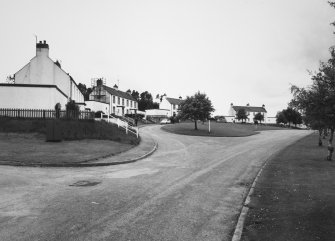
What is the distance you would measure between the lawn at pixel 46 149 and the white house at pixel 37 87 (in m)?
7.33

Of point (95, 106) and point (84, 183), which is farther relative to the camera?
point (95, 106)

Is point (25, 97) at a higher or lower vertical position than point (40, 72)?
lower

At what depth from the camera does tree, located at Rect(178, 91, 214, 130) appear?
48806mm

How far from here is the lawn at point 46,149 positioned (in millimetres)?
18094

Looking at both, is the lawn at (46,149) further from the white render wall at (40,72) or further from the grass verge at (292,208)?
the white render wall at (40,72)

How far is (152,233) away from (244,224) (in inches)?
93.3

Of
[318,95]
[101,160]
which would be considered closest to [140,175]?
[101,160]

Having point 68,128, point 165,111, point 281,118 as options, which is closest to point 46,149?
point 68,128

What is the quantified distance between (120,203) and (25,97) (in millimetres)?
27817

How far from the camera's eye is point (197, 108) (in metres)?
48.7

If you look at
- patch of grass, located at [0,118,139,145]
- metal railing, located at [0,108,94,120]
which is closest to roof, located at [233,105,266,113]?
patch of grass, located at [0,118,139,145]

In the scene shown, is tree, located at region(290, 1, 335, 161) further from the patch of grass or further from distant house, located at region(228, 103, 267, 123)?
distant house, located at region(228, 103, 267, 123)

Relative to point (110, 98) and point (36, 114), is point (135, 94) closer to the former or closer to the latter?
point (110, 98)

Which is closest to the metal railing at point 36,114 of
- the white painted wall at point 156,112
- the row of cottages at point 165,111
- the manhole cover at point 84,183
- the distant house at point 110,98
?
the manhole cover at point 84,183
